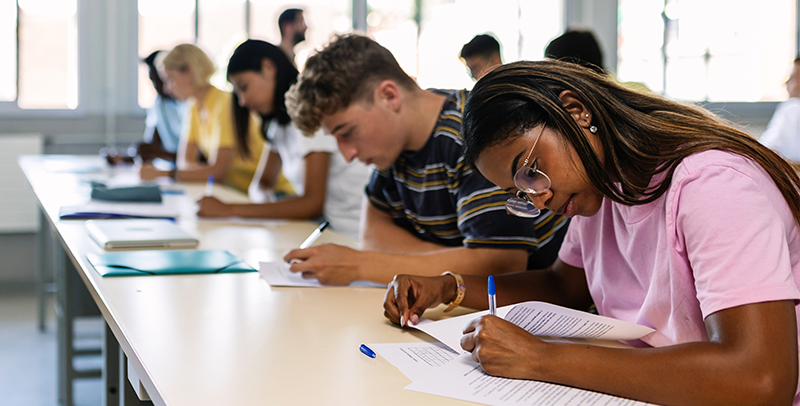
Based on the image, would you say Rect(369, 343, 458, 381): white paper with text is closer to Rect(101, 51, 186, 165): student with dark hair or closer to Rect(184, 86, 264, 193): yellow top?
Rect(184, 86, 264, 193): yellow top

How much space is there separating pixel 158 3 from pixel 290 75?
2684mm

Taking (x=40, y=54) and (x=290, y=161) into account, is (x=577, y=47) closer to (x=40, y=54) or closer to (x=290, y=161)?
(x=290, y=161)

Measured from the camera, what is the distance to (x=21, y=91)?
484cm

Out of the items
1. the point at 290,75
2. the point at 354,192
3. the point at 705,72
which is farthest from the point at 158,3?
the point at 705,72

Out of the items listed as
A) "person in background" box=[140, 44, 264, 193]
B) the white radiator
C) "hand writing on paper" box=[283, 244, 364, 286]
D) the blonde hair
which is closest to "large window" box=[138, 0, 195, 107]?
the white radiator

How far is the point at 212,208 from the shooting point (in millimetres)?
2404

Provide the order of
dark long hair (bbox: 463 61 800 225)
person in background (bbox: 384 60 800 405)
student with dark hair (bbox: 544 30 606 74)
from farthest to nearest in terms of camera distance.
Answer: student with dark hair (bbox: 544 30 606 74) → dark long hair (bbox: 463 61 800 225) → person in background (bbox: 384 60 800 405)


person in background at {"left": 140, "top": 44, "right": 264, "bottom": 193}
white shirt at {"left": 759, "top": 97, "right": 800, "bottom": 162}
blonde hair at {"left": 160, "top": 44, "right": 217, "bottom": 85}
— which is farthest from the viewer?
white shirt at {"left": 759, "top": 97, "right": 800, "bottom": 162}

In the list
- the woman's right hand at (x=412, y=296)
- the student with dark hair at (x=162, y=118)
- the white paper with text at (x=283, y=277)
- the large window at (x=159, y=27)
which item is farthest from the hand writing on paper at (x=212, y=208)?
the large window at (x=159, y=27)

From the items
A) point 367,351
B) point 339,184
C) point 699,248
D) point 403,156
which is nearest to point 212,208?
point 339,184

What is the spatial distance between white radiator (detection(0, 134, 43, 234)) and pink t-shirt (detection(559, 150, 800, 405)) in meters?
4.37

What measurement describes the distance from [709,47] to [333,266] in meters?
5.76

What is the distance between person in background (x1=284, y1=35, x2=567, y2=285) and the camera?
147 centimetres

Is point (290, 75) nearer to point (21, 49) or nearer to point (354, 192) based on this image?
point (354, 192)
